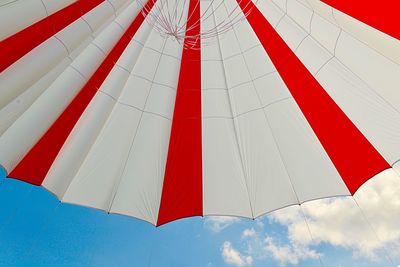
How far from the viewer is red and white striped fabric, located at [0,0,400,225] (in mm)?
4301

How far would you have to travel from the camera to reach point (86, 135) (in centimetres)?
460

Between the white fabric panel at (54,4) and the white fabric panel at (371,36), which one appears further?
the white fabric panel at (54,4)

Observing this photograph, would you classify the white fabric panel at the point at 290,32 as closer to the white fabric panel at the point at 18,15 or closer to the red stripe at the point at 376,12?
the red stripe at the point at 376,12

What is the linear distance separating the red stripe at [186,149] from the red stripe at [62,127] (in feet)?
2.67

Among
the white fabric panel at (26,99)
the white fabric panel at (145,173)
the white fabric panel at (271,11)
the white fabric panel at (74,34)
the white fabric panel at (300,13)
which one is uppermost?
the white fabric panel at (271,11)

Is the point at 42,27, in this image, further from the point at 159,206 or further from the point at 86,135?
the point at 159,206

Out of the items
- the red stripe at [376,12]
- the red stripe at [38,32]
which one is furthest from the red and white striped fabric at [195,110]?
the red stripe at [376,12]

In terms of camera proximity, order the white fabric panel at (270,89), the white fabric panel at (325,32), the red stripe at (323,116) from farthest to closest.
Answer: the white fabric panel at (270,89) → the red stripe at (323,116) → the white fabric panel at (325,32)

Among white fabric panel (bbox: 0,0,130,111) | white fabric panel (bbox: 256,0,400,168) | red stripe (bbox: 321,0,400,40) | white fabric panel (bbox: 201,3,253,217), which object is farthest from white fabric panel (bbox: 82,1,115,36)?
red stripe (bbox: 321,0,400,40)

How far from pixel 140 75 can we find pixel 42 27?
124 cm

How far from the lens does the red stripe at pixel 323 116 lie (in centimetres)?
439

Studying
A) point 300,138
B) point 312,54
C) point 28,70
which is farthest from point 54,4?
point 300,138

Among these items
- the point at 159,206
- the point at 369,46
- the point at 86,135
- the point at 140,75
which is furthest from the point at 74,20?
the point at 369,46

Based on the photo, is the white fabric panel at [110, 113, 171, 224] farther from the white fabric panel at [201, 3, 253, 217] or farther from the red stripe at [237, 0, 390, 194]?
the red stripe at [237, 0, 390, 194]
